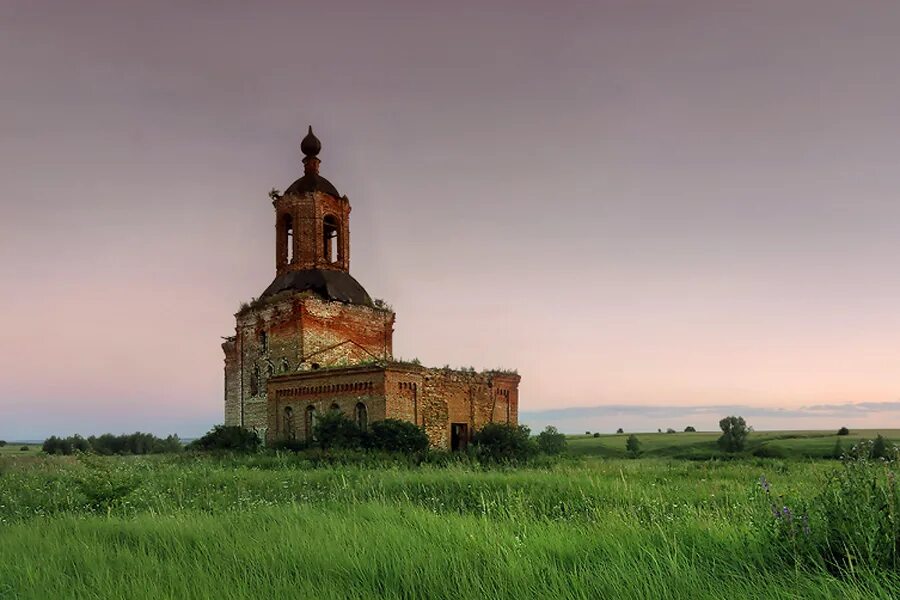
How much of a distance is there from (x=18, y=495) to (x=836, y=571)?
14.2 meters

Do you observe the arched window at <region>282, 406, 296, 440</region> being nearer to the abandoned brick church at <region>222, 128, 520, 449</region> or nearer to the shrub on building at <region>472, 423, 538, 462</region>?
the abandoned brick church at <region>222, 128, 520, 449</region>

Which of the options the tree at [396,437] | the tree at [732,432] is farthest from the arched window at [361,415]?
the tree at [732,432]

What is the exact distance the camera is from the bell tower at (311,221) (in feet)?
102

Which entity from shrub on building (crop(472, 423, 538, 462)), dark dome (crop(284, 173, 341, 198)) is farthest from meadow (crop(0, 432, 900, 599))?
dark dome (crop(284, 173, 341, 198))

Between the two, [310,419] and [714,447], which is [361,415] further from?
[714,447]

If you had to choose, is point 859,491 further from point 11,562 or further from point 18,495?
point 18,495

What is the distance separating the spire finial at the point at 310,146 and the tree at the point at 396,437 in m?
15.2

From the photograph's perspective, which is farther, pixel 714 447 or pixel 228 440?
pixel 714 447

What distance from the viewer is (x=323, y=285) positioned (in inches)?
1186

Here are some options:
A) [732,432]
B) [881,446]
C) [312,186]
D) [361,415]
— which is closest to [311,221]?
[312,186]

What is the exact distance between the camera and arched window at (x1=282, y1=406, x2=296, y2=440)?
28.0m

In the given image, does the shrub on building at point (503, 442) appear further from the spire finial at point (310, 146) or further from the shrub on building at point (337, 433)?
the spire finial at point (310, 146)

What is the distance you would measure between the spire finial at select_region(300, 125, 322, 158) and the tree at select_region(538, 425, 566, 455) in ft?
59.7

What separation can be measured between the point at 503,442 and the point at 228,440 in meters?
11.8
